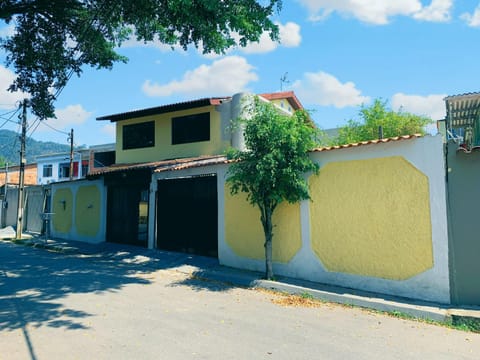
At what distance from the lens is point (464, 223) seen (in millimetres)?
6449

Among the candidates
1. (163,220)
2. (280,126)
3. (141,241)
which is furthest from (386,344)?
(141,241)

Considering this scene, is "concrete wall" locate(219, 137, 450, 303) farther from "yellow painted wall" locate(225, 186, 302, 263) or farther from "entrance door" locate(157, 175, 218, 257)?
"entrance door" locate(157, 175, 218, 257)

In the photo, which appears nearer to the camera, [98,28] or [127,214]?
[98,28]

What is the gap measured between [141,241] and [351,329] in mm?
10096

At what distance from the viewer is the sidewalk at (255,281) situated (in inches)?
238

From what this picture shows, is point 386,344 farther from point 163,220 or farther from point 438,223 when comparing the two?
point 163,220

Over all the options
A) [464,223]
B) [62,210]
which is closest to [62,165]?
[62,210]

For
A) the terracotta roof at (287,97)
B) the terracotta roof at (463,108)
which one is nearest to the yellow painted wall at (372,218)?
the terracotta roof at (463,108)

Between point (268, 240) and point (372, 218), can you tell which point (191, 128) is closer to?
point (268, 240)

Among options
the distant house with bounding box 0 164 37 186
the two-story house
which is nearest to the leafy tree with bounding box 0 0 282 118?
the two-story house

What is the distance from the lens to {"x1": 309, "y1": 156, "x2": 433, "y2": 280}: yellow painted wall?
6.84 metres

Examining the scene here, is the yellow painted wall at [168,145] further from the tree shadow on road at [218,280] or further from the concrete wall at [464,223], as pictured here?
the concrete wall at [464,223]

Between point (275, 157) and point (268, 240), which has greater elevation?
point (275, 157)

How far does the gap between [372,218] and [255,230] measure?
3369mm
